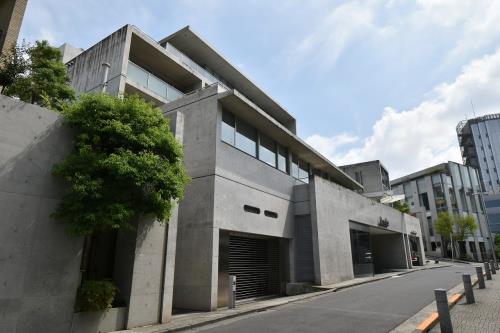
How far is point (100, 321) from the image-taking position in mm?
8297

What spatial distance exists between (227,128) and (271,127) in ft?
11.4

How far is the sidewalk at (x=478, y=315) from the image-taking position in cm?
739

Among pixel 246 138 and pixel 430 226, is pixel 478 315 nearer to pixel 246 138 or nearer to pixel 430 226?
pixel 246 138

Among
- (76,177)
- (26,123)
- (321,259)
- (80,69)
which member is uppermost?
(80,69)

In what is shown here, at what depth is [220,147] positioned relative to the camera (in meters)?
14.9

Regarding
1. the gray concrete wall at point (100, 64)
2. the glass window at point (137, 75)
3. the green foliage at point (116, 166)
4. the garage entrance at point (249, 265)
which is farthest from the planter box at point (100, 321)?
the glass window at point (137, 75)

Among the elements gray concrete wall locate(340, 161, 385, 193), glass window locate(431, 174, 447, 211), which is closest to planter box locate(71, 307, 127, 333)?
gray concrete wall locate(340, 161, 385, 193)

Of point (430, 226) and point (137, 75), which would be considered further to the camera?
point (430, 226)

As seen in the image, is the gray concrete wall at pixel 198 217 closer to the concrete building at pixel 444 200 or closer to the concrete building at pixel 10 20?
the concrete building at pixel 10 20

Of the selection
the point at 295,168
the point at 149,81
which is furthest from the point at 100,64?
the point at 295,168

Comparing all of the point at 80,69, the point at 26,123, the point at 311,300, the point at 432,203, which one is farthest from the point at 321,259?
→ the point at 432,203

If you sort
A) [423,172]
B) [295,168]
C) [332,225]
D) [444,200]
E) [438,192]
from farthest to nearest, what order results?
1. [423,172]
2. [438,192]
3. [444,200]
4. [295,168]
5. [332,225]

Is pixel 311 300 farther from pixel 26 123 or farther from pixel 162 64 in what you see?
pixel 162 64

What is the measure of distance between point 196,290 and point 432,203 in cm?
6335
